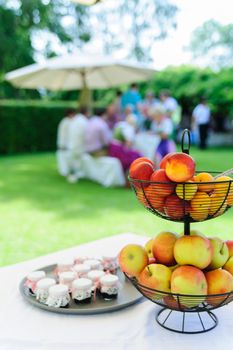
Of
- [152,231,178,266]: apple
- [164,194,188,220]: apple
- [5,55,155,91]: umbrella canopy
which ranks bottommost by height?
[152,231,178,266]: apple

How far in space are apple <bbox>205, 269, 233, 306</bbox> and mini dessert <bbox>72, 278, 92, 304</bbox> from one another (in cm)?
38

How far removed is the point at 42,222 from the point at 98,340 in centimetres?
410

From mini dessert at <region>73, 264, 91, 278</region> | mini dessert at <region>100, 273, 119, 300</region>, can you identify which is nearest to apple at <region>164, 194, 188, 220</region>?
mini dessert at <region>100, 273, 119, 300</region>

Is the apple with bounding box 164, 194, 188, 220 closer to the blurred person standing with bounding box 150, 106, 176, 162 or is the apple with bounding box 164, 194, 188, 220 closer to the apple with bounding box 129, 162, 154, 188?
the apple with bounding box 129, 162, 154, 188

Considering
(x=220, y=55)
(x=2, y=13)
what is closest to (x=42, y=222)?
(x=2, y=13)

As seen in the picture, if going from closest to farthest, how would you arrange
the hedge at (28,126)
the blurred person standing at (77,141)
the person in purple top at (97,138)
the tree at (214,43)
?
the person in purple top at (97,138) < the blurred person standing at (77,141) < the hedge at (28,126) < the tree at (214,43)

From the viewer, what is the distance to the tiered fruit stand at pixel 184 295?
112 cm

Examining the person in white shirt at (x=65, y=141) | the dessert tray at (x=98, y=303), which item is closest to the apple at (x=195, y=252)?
the dessert tray at (x=98, y=303)

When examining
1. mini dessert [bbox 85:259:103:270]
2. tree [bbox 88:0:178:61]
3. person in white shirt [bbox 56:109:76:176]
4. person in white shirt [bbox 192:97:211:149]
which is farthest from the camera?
tree [bbox 88:0:178:61]

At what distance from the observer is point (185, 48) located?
45.5 metres

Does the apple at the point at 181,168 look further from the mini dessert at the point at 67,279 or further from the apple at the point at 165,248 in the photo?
the mini dessert at the point at 67,279

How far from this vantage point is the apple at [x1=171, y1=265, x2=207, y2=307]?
1.10m

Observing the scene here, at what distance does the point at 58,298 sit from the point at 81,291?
0.07 meters

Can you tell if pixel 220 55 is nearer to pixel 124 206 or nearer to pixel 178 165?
pixel 124 206
